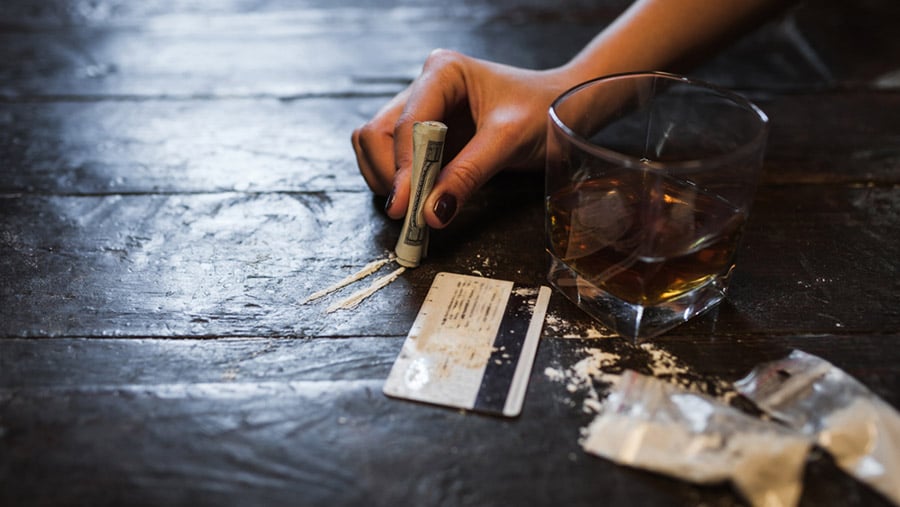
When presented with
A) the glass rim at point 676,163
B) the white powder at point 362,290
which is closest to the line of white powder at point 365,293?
the white powder at point 362,290

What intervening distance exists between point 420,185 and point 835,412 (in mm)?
412

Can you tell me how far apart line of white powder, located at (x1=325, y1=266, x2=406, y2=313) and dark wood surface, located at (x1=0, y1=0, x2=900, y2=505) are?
10 millimetres

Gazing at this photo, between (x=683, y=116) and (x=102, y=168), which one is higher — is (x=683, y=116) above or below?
above

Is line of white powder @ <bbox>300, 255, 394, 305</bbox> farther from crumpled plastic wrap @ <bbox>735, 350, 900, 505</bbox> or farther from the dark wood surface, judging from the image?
crumpled plastic wrap @ <bbox>735, 350, 900, 505</bbox>

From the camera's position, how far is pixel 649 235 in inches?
24.7

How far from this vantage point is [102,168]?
976 mm

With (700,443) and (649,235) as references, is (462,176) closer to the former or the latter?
(649,235)

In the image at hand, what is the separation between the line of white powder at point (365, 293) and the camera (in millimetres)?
727

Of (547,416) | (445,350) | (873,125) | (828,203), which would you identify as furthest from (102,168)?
(873,125)

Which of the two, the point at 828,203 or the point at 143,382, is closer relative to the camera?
the point at 143,382

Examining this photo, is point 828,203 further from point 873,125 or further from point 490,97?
point 490,97

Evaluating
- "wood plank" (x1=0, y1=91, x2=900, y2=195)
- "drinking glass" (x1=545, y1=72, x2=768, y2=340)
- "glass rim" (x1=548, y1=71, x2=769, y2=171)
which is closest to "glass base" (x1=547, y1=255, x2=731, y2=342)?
"drinking glass" (x1=545, y1=72, x2=768, y2=340)

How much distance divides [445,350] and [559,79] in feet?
1.34

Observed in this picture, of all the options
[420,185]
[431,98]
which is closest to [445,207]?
[420,185]
